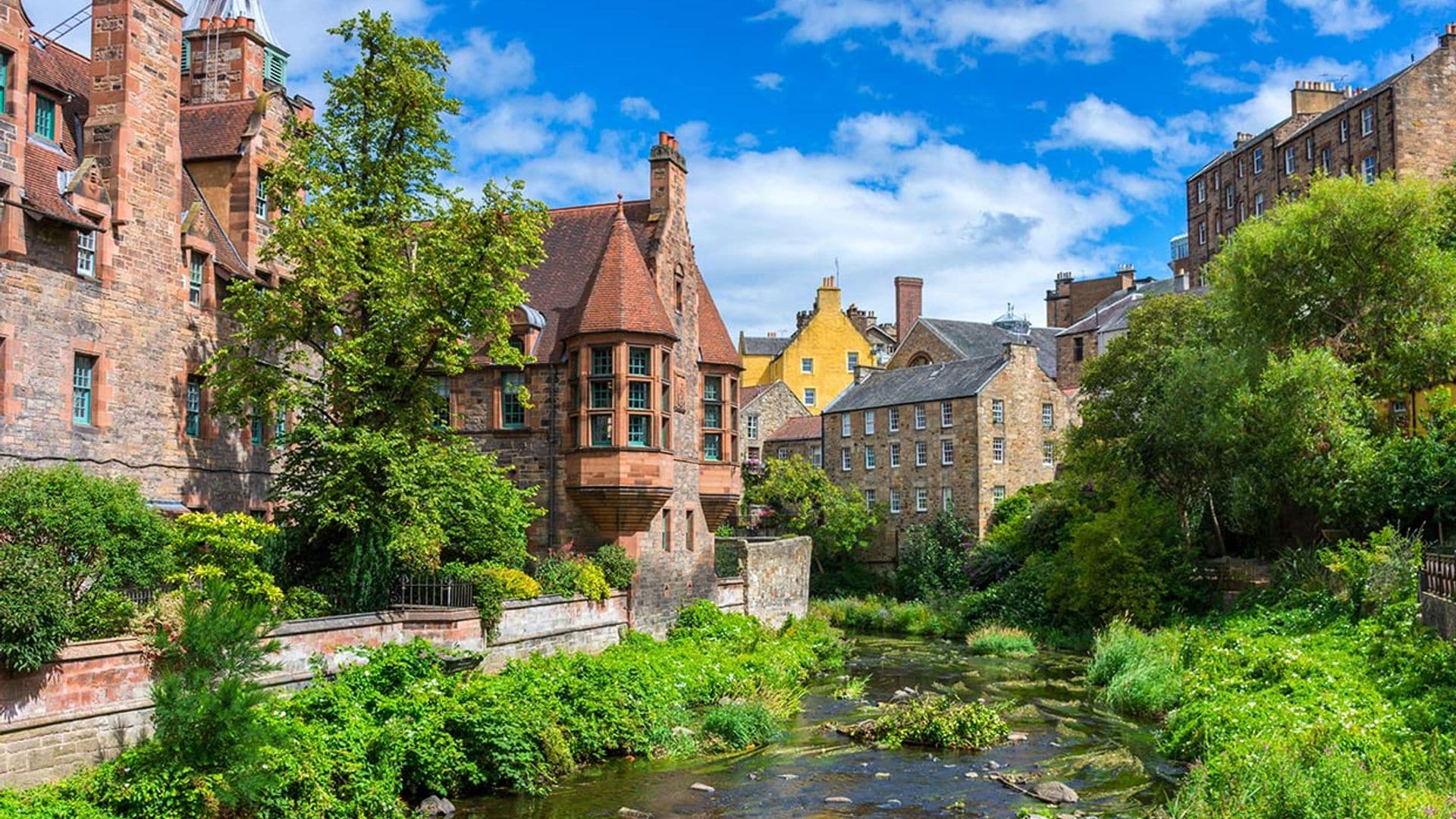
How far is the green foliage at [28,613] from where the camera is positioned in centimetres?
1505

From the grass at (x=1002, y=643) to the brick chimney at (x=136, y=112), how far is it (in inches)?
1073

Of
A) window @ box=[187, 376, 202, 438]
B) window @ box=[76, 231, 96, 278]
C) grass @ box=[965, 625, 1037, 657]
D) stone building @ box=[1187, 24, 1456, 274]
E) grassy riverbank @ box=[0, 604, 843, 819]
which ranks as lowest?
grass @ box=[965, 625, 1037, 657]

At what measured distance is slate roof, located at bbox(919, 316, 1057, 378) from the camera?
2694 inches

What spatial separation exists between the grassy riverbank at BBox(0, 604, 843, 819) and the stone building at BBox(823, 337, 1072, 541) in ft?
94.7

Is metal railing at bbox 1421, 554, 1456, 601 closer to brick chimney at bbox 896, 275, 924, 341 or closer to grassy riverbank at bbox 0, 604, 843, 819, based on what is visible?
grassy riverbank at bbox 0, 604, 843, 819

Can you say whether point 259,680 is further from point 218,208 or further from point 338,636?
point 218,208

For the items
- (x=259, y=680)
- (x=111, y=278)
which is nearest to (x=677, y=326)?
(x=111, y=278)

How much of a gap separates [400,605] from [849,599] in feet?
102

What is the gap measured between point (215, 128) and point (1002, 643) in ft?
91.5

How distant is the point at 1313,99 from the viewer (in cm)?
6706

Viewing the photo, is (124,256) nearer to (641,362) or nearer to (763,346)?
(641,362)

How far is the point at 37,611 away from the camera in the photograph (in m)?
15.3

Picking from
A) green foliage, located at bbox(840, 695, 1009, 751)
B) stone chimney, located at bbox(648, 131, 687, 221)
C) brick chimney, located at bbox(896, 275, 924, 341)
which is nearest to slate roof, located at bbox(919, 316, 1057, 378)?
brick chimney, located at bbox(896, 275, 924, 341)

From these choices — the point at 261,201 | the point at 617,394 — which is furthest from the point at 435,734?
the point at 261,201
